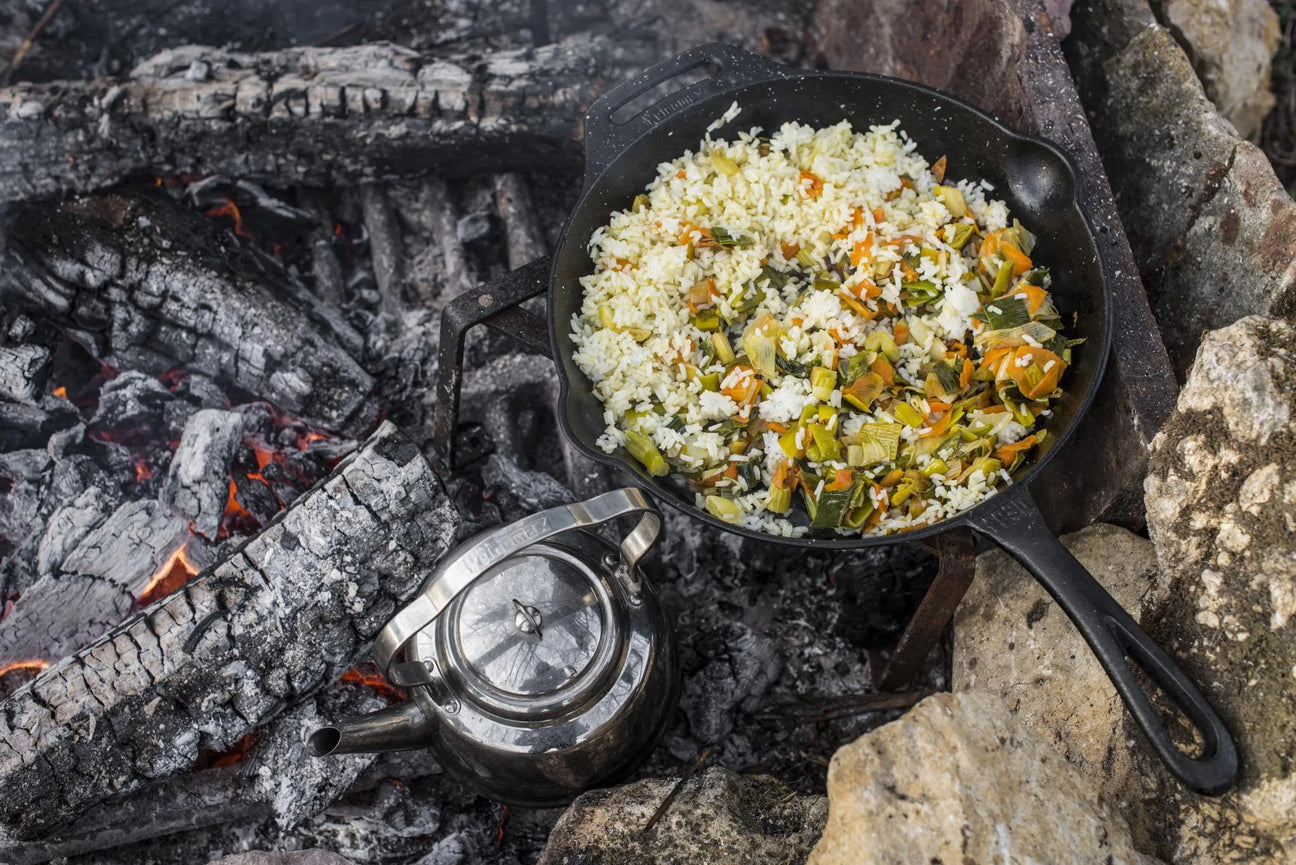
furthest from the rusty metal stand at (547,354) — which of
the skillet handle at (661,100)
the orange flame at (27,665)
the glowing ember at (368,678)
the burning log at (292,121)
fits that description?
the orange flame at (27,665)

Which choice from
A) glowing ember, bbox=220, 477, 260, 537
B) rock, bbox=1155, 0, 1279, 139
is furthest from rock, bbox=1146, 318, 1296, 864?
glowing ember, bbox=220, 477, 260, 537

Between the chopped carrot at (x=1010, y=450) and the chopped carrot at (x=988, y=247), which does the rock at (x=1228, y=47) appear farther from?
the chopped carrot at (x=1010, y=450)

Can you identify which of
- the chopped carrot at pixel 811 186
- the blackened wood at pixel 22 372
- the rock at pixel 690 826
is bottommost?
the rock at pixel 690 826

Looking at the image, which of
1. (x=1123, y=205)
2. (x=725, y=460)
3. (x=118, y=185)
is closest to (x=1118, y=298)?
(x=1123, y=205)

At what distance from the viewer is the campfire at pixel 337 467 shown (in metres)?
2.58

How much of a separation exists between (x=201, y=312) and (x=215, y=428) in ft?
1.54

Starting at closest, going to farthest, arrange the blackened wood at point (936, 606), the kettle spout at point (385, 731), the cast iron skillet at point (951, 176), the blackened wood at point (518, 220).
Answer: the cast iron skillet at point (951, 176), the kettle spout at point (385, 731), the blackened wood at point (936, 606), the blackened wood at point (518, 220)

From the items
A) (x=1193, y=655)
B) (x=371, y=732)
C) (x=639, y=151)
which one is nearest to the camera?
(x=1193, y=655)

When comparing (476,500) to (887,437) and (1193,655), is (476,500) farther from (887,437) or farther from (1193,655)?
(1193,655)

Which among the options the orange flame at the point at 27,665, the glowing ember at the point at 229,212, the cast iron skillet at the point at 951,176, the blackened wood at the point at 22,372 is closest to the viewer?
the cast iron skillet at the point at 951,176

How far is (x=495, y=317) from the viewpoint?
9.27 feet

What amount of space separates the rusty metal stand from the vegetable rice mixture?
137 mm

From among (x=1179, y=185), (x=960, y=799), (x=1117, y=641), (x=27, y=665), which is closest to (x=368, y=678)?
(x=27, y=665)

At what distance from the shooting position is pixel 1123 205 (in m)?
3.12
